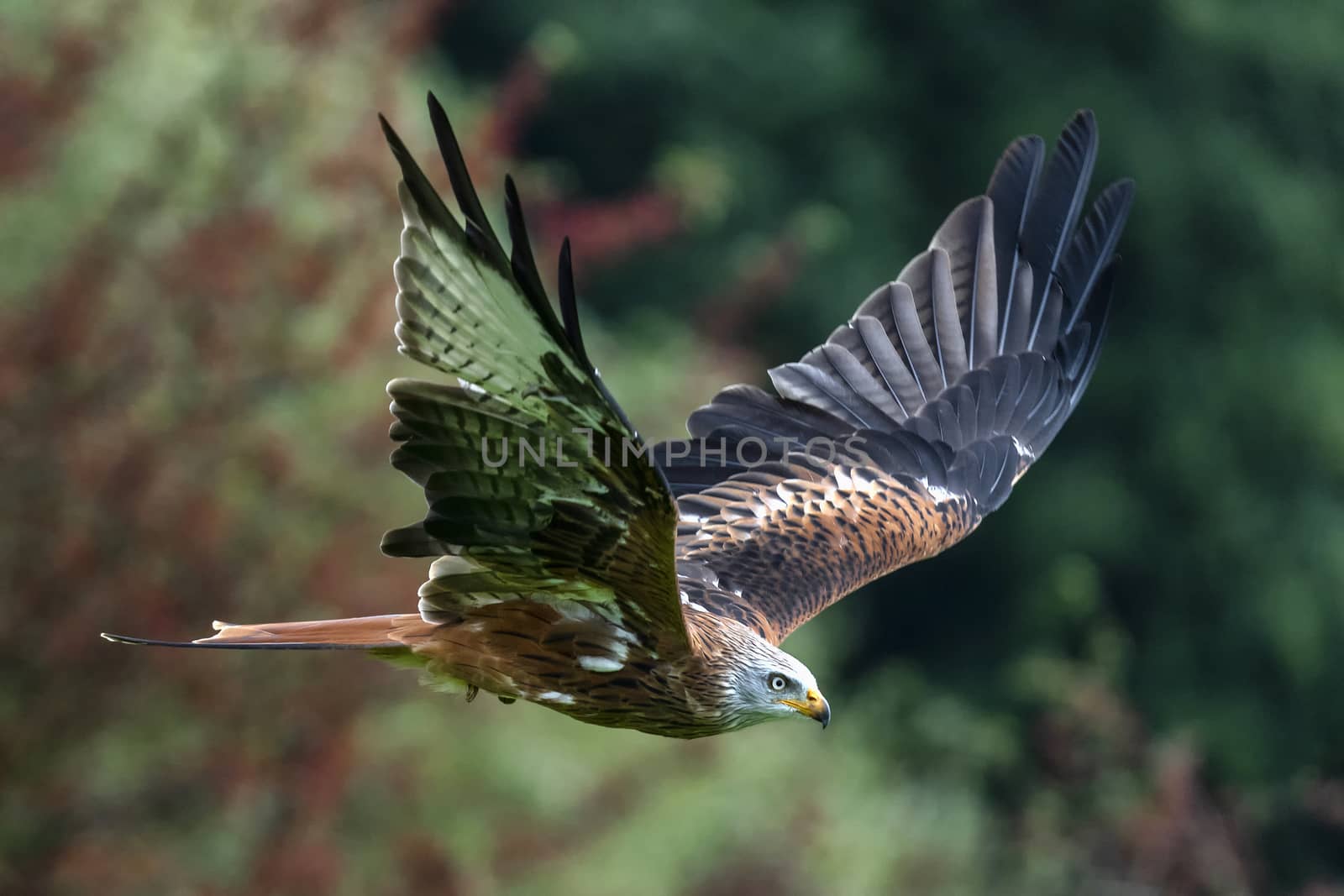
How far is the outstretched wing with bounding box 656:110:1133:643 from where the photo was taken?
615 centimetres

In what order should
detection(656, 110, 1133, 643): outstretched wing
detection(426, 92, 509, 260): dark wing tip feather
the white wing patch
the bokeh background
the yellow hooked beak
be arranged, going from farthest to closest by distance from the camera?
the bokeh background
detection(656, 110, 1133, 643): outstretched wing
the yellow hooked beak
the white wing patch
detection(426, 92, 509, 260): dark wing tip feather

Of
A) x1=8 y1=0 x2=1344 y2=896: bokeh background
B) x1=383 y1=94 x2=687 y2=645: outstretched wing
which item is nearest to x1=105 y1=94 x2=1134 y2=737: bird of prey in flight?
x1=383 y1=94 x2=687 y2=645: outstretched wing

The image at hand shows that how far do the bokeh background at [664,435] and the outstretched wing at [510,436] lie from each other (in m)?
5.06

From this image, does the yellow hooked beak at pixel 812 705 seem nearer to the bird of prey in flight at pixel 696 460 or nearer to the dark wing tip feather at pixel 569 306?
the bird of prey in flight at pixel 696 460

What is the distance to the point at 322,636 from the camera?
15.7 ft

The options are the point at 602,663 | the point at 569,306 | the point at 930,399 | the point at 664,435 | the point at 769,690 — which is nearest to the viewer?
Answer: the point at 569,306

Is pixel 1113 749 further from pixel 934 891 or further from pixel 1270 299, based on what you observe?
pixel 1270 299


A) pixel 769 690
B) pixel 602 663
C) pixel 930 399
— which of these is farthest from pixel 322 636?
pixel 930 399

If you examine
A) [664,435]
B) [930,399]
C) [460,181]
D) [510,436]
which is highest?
[664,435]

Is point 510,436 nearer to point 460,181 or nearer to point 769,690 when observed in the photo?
point 460,181

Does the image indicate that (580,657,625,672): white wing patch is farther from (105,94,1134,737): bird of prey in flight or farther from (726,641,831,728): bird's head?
(726,641,831,728): bird's head

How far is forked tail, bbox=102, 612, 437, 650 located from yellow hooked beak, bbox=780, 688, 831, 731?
3.13 ft

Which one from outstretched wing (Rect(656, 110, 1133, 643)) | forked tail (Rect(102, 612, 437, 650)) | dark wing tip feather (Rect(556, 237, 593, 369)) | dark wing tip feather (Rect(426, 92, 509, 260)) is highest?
outstretched wing (Rect(656, 110, 1133, 643))

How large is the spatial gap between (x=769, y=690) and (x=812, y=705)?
0.40ft
